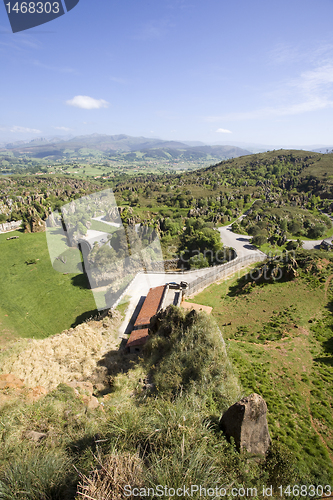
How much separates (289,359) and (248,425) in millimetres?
10448

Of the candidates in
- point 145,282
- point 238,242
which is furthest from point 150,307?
point 238,242

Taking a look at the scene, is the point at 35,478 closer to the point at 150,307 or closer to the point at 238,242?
the point at 150,307

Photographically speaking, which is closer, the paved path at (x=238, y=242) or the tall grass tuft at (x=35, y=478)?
the tall grass tuft at (x=35, y=478)

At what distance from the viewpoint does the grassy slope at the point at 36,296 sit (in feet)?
93.4

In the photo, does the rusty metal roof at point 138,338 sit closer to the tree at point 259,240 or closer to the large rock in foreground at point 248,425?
the large rock in foreground at point 248,425

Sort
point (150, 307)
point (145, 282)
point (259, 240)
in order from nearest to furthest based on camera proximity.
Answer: point (150, 307)
point (145, 282)
point (259, 240)

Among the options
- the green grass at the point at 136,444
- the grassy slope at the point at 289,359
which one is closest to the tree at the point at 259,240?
the grassy slope at the point at 289,359

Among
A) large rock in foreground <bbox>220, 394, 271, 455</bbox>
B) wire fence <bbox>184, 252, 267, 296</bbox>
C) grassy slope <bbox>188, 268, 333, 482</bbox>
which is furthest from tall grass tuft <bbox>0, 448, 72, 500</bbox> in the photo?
wire fence <bbox>184, 252, 267, 296</bbox>

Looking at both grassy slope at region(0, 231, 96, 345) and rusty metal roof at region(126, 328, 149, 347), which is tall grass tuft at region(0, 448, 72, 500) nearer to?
rusty metal roof at region(126, 328, 149, 347)

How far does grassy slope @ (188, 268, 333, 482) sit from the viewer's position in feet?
33.0

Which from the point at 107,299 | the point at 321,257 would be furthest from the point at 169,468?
the point at 321,257

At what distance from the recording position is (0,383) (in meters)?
10.5

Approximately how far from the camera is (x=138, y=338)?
1838 cm

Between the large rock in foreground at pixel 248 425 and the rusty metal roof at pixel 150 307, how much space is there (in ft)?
43.3
